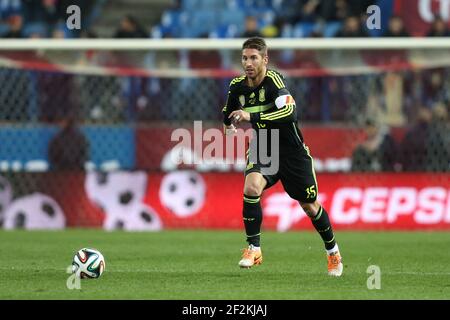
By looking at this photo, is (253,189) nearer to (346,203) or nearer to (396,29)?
(346,203)

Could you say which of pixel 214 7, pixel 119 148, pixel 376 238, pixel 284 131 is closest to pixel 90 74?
pixel 119 148

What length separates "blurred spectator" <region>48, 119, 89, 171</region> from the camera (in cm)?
1528

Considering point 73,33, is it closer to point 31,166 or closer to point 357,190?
point 31,166

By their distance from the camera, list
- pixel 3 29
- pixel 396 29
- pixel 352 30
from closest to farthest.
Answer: pixel 396 29
pixel 352 30
pixel 3 29

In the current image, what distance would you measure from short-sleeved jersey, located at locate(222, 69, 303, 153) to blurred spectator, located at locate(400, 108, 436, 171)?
22.0ft

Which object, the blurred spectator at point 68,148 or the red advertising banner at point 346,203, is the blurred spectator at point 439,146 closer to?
the red advertising banner at point 346,203

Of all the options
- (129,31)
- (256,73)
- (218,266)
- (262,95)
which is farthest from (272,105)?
(129,31)

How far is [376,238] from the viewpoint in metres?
13.2

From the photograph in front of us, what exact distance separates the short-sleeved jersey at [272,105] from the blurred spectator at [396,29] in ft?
23.9

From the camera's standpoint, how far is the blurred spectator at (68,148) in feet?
50.1

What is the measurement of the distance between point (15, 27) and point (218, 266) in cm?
917

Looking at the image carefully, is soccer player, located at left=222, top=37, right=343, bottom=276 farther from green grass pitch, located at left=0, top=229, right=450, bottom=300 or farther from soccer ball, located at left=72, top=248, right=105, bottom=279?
soccer ball, located at left=72, top=248, right=105, bottom=279

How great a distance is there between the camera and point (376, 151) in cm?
1531
